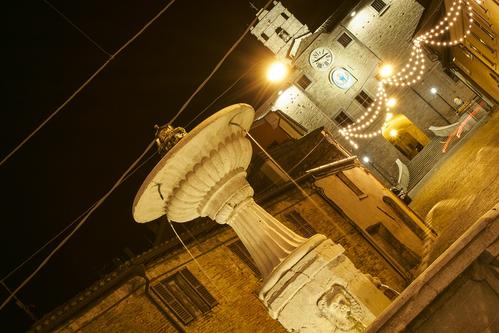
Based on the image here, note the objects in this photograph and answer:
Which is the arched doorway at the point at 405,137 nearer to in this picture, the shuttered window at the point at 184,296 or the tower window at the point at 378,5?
the tower window at the point at 378,5

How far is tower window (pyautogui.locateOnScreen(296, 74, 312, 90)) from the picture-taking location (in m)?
31.5

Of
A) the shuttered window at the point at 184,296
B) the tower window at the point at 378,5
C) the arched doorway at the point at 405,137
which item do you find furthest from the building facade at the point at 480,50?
the shuttered window at the point at 184,296

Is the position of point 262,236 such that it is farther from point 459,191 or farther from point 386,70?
point 386,70

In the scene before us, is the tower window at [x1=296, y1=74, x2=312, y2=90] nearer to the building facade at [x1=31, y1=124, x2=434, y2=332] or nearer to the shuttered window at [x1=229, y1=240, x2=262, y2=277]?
the building facade at [x1=31, y1=124, x2=434, y2=332]

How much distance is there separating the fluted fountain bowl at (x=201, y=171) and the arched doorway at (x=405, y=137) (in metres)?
25.7

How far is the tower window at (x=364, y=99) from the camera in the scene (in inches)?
1194

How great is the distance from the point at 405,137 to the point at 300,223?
1923cm

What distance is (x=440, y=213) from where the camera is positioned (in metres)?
18.3

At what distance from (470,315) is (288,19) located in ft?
98.1

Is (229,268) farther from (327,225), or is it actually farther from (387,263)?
(387,263)

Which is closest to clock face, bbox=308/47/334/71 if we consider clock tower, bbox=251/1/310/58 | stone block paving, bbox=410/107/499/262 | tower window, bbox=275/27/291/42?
clock tower, bbox=251/1/310/58

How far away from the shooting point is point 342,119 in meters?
30.8

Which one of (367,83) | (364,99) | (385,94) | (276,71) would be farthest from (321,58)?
(385,94)

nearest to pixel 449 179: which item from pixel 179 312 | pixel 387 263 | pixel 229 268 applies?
pixel 387 263
